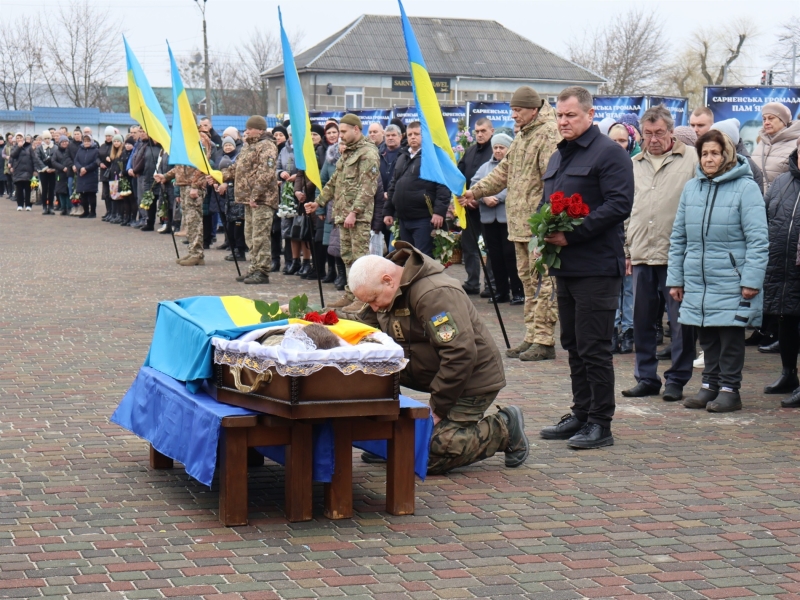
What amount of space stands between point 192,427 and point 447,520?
1.35 metres

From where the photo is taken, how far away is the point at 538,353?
10484mm

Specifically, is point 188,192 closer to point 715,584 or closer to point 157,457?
point 157,457

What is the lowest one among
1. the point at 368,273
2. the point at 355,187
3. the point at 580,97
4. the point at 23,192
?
the point at 23,192

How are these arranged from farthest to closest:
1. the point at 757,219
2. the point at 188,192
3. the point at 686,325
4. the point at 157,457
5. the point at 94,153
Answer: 1. the point at 94,153
2. the point at 188,192
3. the point at 686,325
4. the point at 757,219
5. the point at 157,457

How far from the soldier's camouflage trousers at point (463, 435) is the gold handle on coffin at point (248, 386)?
4.60 feet

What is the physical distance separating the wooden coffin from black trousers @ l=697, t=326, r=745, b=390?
150 inches

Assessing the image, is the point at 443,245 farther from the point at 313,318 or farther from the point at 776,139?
Result: the point at 313,318

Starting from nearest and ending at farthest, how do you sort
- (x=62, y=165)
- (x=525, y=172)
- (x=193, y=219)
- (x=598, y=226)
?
(x=598, y=226) → (x=525, y=172) → (x=193, y=219) → (x=62, y=165)

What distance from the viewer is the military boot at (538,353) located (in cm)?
1046

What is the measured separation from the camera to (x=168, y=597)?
4617 millimetres

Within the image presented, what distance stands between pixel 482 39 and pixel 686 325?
64.6m

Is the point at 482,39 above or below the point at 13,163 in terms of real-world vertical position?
above

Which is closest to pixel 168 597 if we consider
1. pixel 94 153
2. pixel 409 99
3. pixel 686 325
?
pixel 686 325

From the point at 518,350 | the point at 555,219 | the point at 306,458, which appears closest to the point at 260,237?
the point at 518,350
